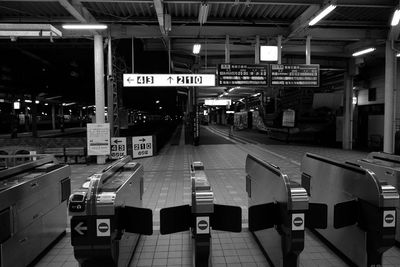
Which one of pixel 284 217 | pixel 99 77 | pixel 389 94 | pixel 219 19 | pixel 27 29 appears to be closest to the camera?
pixel 284 217

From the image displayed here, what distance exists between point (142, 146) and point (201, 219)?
36.3 ft

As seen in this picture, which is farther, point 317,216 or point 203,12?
point 203,12

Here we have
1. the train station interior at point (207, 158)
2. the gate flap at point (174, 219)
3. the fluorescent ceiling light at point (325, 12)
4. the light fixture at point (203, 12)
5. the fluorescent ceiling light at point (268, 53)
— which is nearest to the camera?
the gate flap at point (174, 219)

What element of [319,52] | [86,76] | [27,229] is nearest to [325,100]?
[319,52]

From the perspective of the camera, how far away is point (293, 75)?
11.3 meters

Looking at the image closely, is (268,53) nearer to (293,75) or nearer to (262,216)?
(293,75)

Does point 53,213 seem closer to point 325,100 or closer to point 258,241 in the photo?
point 258,241

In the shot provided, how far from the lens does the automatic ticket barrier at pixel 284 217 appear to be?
305cm

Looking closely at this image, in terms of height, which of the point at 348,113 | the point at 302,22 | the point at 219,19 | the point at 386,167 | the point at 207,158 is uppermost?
the point at 219,19

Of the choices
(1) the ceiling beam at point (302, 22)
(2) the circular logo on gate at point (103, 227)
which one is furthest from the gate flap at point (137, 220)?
(1) the ceiling beam at point (302, 22)

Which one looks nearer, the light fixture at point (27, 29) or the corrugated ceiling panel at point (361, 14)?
the light fixture at point (27, 29)

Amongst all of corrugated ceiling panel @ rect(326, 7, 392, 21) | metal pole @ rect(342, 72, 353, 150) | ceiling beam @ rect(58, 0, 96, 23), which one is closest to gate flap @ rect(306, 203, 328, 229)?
ceiling beam @ rect(58, 0, 96, 23)

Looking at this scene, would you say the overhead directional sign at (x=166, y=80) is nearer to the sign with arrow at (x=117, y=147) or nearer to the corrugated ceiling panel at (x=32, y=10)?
the sign with arrow at (x=117, y=147)

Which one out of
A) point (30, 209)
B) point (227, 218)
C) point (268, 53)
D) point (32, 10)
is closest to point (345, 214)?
point (227, 218)
